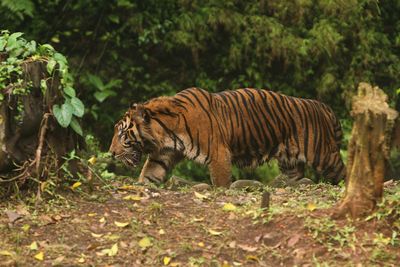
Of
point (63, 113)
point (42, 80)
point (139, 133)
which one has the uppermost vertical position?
point (42, 80)

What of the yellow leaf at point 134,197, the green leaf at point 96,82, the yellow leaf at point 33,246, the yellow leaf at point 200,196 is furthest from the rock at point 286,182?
the green leaf at point 96,82

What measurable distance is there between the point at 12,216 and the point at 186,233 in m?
1.18

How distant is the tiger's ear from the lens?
7.85 meters

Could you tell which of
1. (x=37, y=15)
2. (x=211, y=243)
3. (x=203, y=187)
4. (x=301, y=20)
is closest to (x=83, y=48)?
(x=37, y=15)

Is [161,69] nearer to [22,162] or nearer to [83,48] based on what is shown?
[83,48]

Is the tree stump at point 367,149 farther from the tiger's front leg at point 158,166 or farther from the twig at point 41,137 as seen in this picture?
the tiger's front leg at point 158,166

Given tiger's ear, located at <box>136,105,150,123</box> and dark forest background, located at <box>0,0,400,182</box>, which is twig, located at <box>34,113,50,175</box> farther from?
dark forest background, located at <box>0,0,400,182</box>

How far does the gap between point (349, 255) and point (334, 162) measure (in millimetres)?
4134

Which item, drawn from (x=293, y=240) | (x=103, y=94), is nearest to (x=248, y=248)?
(x=293, y=240)

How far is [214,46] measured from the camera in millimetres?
11305

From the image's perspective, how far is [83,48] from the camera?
11531 millimetres

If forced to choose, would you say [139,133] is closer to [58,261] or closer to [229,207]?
[229,207]

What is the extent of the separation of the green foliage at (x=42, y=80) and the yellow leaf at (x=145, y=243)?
109 cm

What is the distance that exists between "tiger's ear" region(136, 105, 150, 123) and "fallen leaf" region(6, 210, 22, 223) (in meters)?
2.59
